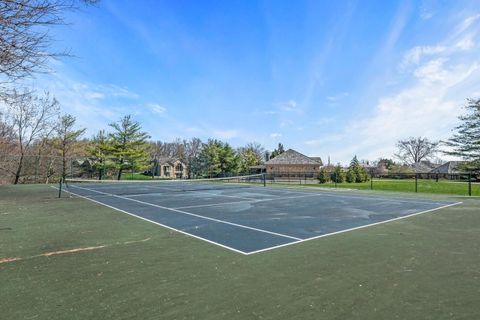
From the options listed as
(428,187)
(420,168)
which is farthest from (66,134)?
(420,168)

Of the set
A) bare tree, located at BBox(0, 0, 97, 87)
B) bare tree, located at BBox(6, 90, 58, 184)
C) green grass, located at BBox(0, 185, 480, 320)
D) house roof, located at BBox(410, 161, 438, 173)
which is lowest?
green grass, located at BBox(0, 185, 480, 320)

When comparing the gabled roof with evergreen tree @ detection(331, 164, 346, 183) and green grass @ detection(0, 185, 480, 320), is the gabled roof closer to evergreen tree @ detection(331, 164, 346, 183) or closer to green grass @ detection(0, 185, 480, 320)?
evergreen tree @ detection(331, 164, 346, 183)

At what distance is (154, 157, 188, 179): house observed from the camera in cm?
6856

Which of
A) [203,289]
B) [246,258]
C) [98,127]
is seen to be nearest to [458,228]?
[246,258]

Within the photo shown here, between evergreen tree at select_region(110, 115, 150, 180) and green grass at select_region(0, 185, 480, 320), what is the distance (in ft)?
110

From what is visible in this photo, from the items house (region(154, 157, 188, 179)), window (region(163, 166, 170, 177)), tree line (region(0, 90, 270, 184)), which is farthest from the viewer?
window (region(163, 166, 170, 177))

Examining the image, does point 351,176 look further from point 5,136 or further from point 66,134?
point 5,136

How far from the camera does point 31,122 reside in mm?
31609

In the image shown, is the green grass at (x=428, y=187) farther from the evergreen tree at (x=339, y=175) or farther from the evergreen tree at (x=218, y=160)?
the evergreen tree at (x=218, y=160)

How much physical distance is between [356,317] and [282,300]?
26.9 inches

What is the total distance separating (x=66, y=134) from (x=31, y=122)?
3.55 metres

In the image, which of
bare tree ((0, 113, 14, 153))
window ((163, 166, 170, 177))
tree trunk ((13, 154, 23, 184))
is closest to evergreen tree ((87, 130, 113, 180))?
tree trunk ((13, 154, 23, 184))

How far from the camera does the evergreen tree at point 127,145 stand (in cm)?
3781

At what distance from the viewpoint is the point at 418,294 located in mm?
3053
